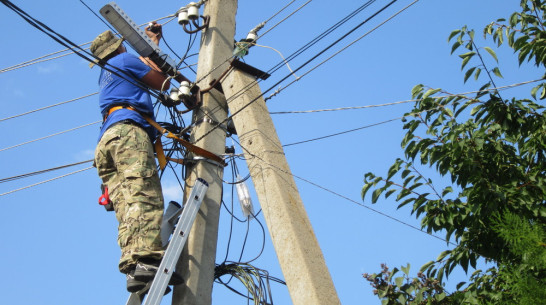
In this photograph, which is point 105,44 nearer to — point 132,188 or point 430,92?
point 132,188

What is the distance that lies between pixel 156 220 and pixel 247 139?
2.83 ft

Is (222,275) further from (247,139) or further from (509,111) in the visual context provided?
(509,111)

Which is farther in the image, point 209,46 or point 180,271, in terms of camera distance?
point 209,46

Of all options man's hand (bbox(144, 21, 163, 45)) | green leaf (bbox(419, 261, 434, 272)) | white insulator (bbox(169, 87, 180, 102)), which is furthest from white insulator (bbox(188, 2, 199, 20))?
green leaf (bbox(419, 261, 434, 272))

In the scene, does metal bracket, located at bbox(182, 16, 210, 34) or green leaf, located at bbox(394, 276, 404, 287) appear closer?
green leaf, located at bbox(394, 276, 404, 287)

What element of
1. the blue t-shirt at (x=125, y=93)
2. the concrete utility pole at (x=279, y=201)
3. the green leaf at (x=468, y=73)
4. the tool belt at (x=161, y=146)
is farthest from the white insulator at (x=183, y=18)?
the green leaf at (x=468, y=73)

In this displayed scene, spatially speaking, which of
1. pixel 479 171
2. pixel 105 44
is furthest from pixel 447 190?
pixel 105 44

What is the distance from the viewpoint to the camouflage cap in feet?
19.7

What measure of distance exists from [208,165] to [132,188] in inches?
31.7

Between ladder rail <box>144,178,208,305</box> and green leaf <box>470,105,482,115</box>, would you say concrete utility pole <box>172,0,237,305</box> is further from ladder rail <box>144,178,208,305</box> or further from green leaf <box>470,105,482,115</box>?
green leaf <box>470,105,482,115</box>

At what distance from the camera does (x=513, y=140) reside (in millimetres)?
5168

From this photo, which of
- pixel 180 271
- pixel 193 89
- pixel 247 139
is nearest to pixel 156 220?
pixel 180 271

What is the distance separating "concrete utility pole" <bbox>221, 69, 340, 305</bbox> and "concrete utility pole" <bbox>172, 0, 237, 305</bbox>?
373 mm

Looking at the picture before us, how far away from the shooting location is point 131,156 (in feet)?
16.9
